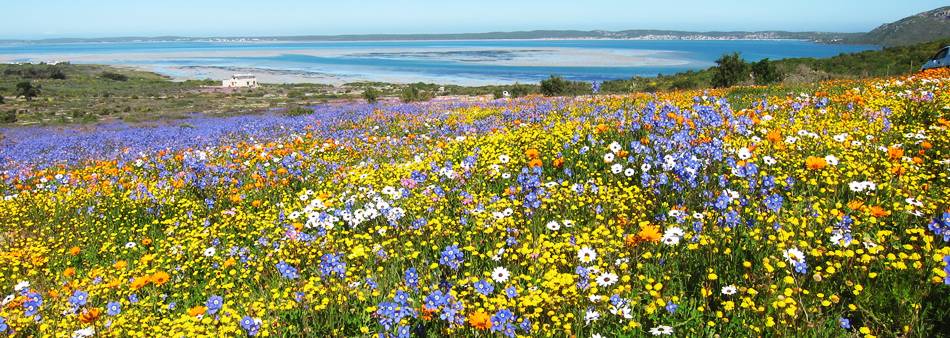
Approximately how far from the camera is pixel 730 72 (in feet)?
98.2

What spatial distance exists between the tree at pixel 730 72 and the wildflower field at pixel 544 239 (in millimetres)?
21540

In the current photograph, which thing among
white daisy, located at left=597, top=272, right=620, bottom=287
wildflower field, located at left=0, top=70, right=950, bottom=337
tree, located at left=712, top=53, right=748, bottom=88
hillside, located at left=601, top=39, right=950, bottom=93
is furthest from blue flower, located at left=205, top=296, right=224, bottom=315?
tree, located at left=712, top=53, right=748, bottom=88

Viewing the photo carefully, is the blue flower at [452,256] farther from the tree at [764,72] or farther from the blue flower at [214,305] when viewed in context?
the tree at [764,72]

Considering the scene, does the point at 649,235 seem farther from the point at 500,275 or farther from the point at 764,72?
the point at 764,72

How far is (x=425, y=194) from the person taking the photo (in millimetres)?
6121

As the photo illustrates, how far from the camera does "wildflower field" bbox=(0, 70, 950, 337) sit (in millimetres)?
3500

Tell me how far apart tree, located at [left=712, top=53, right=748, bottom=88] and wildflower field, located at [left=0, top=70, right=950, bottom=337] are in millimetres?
21540

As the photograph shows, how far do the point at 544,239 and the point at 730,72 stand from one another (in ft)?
95.1

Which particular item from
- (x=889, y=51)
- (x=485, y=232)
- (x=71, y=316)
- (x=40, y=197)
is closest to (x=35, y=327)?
(x=71, y=316)

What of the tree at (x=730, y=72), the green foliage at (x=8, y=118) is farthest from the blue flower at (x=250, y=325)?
the green foliage at (x=8, y=118)

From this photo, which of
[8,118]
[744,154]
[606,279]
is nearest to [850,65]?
[744,154]

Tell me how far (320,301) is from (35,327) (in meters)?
2.57

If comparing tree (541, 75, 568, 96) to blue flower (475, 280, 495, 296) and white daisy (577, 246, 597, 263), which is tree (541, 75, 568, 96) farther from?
blue flower (475, 280, 495, 296)

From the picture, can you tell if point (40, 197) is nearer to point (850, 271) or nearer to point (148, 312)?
point (148, 312)
